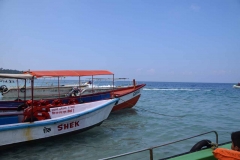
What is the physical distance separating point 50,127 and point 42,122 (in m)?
0.39

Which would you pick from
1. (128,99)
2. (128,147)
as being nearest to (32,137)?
(128,147)

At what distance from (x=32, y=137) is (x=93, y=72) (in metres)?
5.41

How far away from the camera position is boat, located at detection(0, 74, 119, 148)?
6.69 m

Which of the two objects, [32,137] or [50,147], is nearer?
[32,137]

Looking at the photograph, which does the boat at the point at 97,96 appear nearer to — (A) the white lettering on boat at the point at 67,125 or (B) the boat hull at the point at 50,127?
(B) the boat hull at the point at 50,127

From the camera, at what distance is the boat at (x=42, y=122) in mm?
6688

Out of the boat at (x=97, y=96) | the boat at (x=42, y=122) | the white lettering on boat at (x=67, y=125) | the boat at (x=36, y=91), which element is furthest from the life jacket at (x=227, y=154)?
the boat at (x=36, y=91)

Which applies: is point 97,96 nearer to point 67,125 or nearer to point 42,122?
point 67,125

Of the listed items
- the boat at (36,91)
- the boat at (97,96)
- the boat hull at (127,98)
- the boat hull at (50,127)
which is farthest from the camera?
the boat at (36,91)

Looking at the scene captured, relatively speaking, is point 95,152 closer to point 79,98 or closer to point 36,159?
point 36,159

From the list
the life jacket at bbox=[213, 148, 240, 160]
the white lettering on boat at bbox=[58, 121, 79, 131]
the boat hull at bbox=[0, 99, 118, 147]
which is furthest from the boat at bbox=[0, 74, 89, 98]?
the life jacket at bbox=[213, 148, 240, 160]

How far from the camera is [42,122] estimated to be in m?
7.18

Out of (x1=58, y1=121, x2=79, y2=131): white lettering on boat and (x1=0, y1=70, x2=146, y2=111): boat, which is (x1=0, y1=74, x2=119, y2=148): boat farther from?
(x1=0, y1=70, x2=146, y2=111): boat

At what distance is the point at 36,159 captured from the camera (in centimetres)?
657
